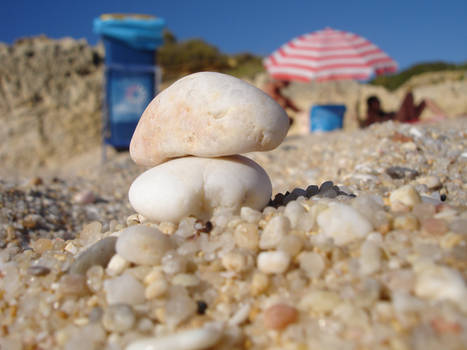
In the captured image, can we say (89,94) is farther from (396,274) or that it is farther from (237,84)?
(396,274)

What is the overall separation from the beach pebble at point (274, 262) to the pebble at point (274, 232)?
0.30ft

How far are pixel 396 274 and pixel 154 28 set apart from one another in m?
7.54

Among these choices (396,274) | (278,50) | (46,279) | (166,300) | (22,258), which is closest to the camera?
(396,274)

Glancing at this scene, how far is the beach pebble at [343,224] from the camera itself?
148 centimetres

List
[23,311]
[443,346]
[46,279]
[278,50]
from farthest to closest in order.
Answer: [278,50] → [46,279] → [23,311] → [443,346]

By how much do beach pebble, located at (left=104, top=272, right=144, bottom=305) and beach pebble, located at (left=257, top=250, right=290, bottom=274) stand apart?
46 centimetres

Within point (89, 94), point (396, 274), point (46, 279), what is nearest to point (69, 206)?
point (46, 279)

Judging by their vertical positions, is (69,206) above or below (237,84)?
below

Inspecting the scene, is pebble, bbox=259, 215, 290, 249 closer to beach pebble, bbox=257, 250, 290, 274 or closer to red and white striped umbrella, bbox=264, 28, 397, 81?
beach pebble, bbox=257, 250, 290, 274

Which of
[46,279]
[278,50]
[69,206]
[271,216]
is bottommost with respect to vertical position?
[69,206]

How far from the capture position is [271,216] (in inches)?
68.7

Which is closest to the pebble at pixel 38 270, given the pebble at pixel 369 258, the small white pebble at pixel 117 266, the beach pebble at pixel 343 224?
the small white pebble at pixel 117 266

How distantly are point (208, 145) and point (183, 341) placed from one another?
969 millimetres

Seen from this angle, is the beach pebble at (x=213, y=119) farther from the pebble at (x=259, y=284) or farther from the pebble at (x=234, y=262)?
the pebble at (x=259, y=284)
